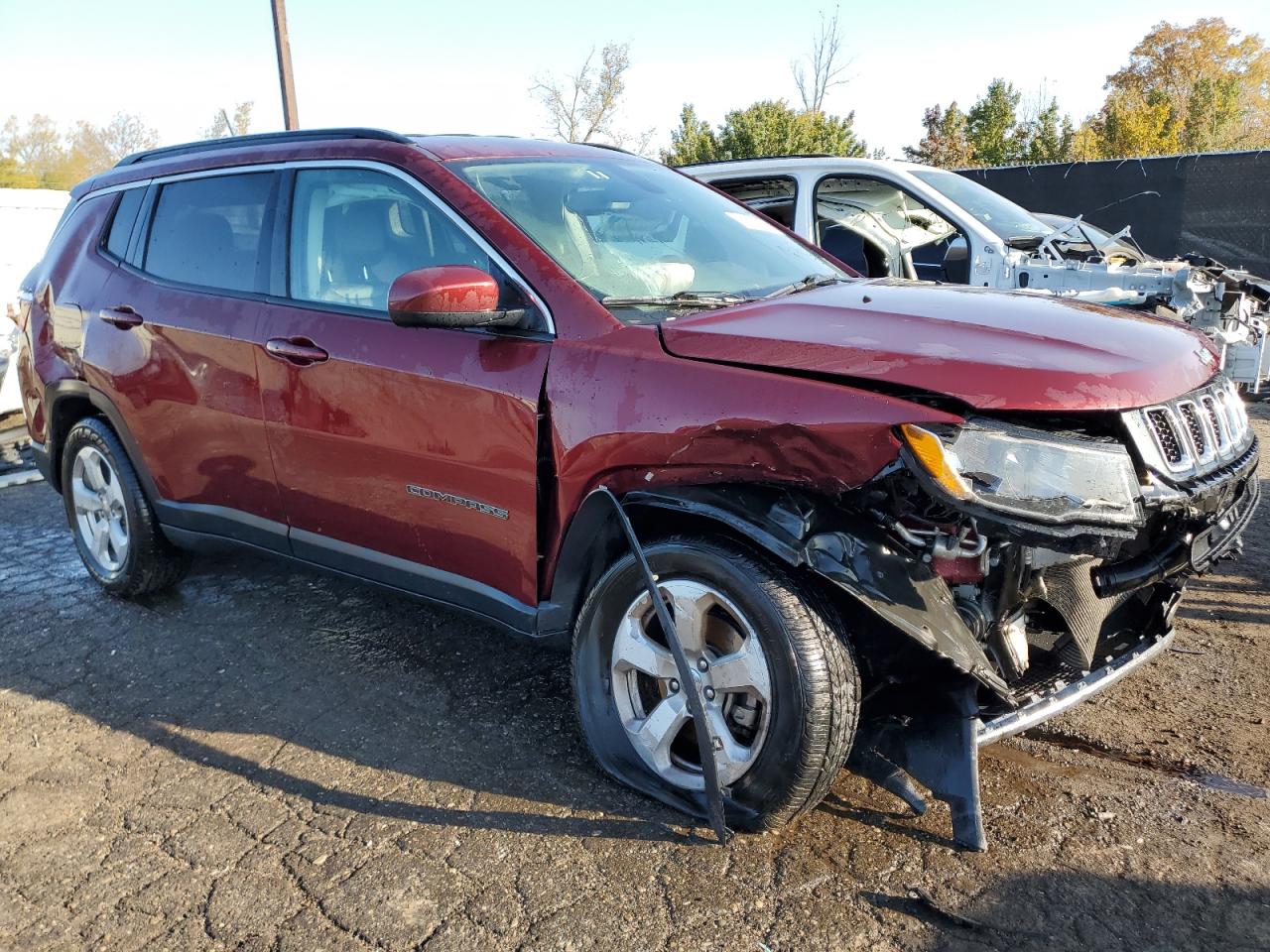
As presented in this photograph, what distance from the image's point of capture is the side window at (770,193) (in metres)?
7.36

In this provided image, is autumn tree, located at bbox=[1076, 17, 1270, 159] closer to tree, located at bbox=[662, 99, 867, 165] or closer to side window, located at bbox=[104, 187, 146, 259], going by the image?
tree, located at bbox=[662, 99, 867, 165]

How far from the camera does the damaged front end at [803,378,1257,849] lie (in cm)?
229

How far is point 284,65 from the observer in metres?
14.9

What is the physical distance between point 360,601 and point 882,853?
8.78ft

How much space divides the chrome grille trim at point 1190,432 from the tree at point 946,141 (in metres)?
28.0

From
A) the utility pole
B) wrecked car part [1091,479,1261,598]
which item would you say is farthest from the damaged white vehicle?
the utility pole

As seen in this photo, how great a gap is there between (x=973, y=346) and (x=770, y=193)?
17.8 feet

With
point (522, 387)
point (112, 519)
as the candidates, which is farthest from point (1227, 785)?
point (112, 519)

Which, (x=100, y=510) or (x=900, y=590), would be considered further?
(x=100, y=510)

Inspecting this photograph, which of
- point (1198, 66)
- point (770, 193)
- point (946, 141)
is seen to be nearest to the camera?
point (770, 193)

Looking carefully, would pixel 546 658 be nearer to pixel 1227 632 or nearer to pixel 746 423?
pixel 746 423

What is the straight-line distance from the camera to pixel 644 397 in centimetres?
269

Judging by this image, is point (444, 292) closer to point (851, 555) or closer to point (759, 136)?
point (851, 555)

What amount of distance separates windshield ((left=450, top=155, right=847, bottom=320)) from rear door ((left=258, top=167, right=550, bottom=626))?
215 mm
